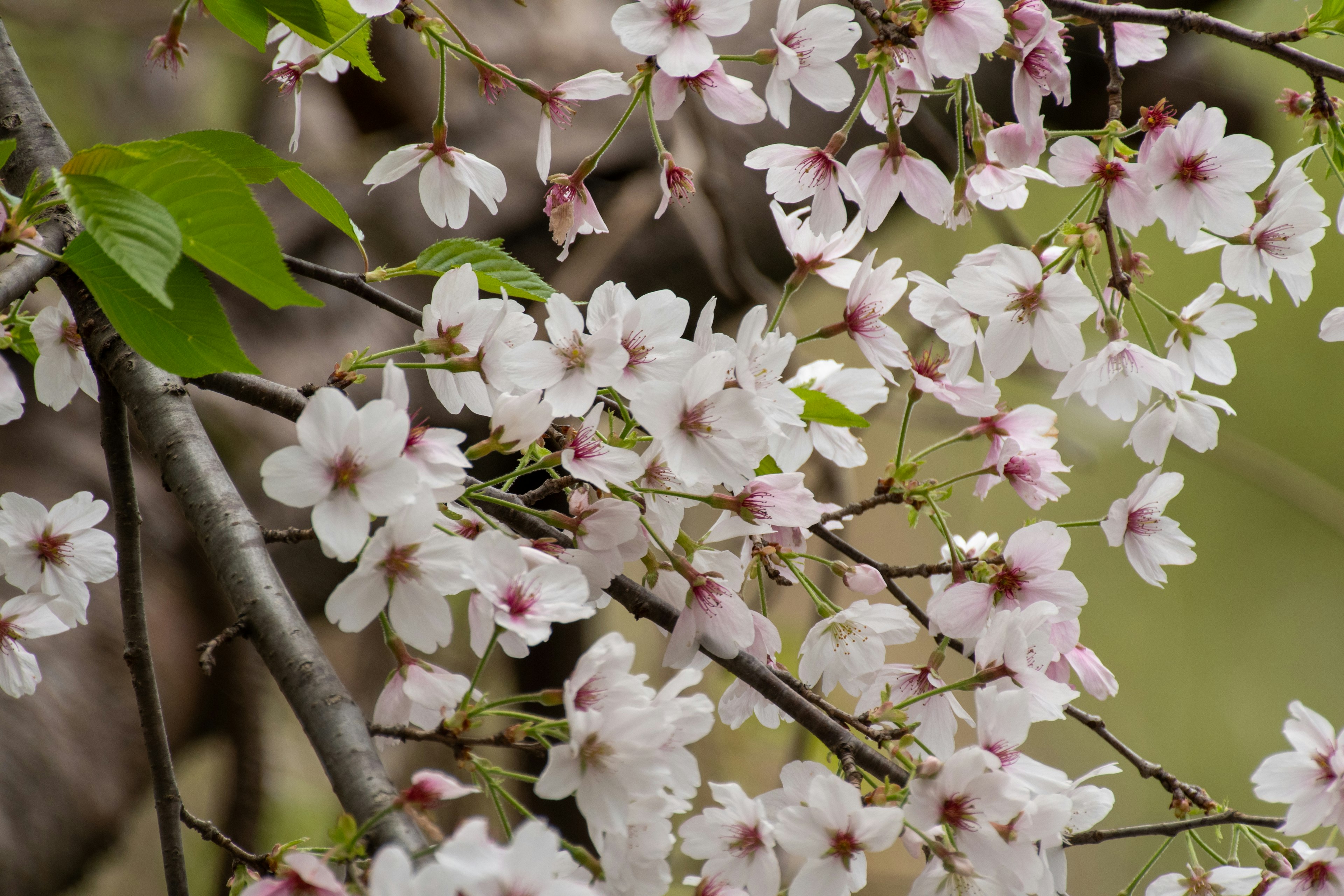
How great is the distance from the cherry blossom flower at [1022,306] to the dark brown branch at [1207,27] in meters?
0.11

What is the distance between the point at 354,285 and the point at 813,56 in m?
0.25

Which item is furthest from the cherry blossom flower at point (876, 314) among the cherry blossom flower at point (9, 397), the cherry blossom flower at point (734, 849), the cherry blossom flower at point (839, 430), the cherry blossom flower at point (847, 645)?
the cherry blossom flower at point (9, 397)

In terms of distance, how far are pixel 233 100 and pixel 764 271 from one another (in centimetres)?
74

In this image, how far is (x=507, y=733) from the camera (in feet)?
0.94

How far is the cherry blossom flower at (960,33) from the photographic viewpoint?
1.24ft

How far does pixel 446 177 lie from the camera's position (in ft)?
1.57

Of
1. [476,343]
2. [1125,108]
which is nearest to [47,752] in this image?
[476,343]

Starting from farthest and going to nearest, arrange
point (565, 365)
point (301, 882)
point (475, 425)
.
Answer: point (475, 425) < point (565, 365) < point (301, 882)

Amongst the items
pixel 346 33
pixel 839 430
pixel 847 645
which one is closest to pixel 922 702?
pixel 847 645

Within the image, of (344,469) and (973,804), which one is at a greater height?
(344,469)

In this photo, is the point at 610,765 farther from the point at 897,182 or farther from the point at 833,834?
the point at 897,182

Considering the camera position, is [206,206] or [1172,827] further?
[1172,827]

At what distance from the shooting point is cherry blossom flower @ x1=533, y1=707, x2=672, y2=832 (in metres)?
0.26

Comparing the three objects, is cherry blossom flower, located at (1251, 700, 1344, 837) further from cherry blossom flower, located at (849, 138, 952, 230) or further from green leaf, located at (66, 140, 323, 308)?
green leaf, located at (66, 140, 323, 308)
